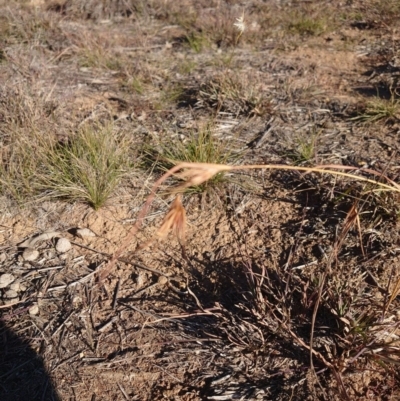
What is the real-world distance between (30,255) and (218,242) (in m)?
0.98

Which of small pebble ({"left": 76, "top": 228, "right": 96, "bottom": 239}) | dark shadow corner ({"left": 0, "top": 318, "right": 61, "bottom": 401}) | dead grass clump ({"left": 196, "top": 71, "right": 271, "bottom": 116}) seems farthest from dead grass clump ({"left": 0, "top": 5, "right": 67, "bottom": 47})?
dark shadow corner ({"left": 0, "top": 318, "right": 61, "bottom": 401})

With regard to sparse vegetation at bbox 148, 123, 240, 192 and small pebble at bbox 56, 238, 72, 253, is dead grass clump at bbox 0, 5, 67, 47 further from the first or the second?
small pebble at bbox 56, 238, 72, 253

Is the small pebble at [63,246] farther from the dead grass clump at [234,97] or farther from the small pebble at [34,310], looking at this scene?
the dead grass clump at [234,97]

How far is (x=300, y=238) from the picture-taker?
243 cm

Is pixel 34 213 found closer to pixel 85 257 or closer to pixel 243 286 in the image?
pixel 85 257

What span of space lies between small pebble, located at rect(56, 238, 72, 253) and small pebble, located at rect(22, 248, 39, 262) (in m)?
0.11

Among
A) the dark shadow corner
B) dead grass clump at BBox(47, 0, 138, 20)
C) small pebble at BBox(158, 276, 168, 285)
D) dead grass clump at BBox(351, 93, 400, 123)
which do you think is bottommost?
the dark shadow corner

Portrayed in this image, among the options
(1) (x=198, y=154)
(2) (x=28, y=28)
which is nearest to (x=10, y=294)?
(1) (x=198, y=154)

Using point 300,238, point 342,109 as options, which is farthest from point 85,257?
point 342,109

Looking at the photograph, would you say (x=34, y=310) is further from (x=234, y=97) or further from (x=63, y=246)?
(x=234, y=97)

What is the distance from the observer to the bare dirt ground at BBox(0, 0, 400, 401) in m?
1.94

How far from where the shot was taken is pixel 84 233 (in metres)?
2.56

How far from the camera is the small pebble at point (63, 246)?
8.19 ft

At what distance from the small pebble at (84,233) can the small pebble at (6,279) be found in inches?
15.6
